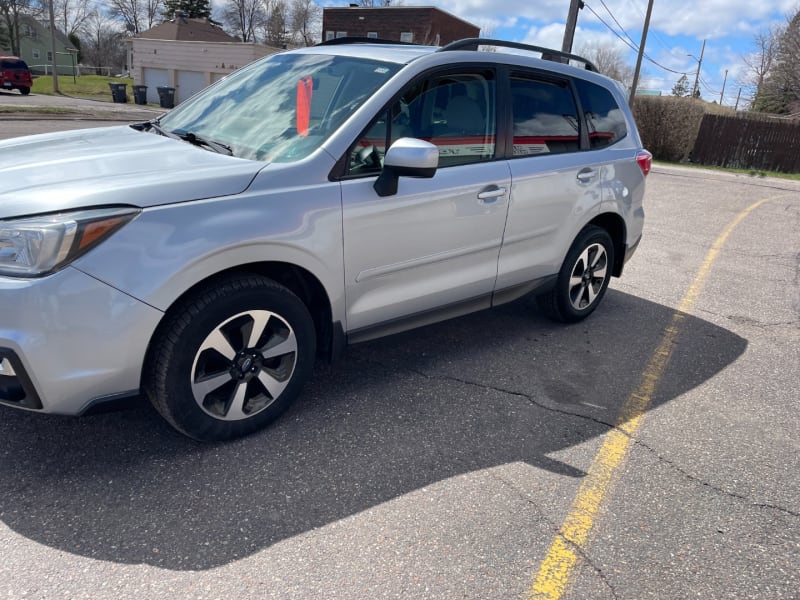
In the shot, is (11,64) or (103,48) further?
(103,48)

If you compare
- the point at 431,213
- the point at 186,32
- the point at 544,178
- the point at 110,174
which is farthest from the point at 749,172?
the point at 186,32

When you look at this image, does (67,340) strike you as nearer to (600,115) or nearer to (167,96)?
(600,115)

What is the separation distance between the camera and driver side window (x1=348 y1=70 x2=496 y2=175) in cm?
330

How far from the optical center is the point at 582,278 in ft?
16.3

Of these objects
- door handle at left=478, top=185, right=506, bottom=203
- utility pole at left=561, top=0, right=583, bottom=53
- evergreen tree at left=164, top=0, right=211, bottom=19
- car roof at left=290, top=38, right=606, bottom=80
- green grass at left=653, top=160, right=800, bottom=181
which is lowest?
green grass at left=653, top=160, right=800, bottom=181

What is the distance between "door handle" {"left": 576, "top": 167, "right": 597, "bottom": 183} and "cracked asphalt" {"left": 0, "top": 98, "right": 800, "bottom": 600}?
46.3 inches

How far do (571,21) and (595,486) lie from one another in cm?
1694

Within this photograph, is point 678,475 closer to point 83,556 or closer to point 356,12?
point 83,556

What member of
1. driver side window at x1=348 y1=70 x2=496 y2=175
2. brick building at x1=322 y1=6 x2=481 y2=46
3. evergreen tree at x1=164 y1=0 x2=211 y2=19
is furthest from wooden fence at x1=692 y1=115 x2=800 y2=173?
evergreen tree at x1=164 y1=0 x2=211 y2=19

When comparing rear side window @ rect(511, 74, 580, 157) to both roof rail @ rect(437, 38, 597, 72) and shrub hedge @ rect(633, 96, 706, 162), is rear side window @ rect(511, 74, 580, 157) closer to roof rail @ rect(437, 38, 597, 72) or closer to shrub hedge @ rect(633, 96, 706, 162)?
roof rail @ rect(437, 38, 597, 72)

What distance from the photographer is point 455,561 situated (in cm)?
249

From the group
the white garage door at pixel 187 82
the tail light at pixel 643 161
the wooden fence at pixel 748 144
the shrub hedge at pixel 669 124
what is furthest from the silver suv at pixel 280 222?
the white garage door at pixel 187 82

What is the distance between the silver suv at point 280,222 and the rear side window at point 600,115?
6 centimetres

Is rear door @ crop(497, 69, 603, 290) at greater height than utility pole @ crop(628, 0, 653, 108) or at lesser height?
lesser
